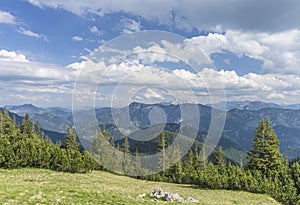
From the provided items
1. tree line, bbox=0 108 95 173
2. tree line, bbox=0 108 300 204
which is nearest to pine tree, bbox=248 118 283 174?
tree line, bbox=0 108 300 204

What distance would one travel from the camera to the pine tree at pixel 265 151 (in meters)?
45.2

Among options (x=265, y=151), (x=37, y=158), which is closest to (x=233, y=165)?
(x=265, y=151)

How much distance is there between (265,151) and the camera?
4566 cm

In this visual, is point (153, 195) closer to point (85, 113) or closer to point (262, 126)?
point (85, 113)

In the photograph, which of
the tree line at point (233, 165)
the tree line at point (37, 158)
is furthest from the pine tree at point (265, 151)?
the tree line at point (37, 158)

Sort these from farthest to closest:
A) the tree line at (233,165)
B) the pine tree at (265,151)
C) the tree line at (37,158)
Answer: the pine tree at (265,151), the tree line at (37,158), the tree line at (233,165)

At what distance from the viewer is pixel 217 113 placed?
1961 centimetres

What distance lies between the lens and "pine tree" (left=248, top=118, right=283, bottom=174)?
45156 mm

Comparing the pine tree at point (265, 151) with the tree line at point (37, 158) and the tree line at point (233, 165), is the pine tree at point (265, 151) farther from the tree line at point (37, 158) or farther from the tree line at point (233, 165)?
the tree line at point (37, 158)

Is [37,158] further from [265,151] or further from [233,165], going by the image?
[265,151]

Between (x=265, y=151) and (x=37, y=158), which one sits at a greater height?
(x=265, y=151)

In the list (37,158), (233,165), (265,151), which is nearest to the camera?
(265,151)

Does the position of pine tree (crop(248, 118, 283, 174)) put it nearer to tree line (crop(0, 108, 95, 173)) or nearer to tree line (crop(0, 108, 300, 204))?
tree line (crop(0, 108, 300, 204))

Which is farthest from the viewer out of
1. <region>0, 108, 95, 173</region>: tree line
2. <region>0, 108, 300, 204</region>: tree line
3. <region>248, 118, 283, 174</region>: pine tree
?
<region>248, 118, 283, 174</region>: pine tree
